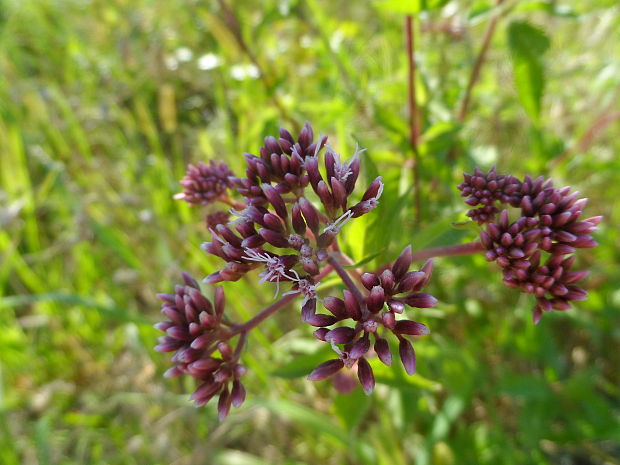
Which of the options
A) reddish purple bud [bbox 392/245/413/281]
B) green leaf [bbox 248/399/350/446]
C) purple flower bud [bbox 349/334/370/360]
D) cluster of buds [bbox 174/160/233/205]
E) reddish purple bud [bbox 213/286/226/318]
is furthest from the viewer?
green leaf [bbox 248/399/350/446]

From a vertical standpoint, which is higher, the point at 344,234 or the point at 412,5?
the point at 412,5

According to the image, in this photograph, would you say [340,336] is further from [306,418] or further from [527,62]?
[527,62]

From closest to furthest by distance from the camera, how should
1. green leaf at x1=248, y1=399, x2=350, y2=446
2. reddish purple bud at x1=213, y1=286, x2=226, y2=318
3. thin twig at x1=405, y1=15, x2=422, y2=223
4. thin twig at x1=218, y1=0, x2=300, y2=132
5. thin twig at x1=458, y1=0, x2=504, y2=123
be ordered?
reddish purple bud at x1=213, y1=286, x2=226, y2=318
thin twig at x1=405, y1=15, x2=422, y2=223
thin twig at x1=458, y1=0, x2=504, y2=123
green leaf at x1=248, y1=399, x2=350, y2=446
thin twig at x1=218, y1=0, x2=300, y2=132

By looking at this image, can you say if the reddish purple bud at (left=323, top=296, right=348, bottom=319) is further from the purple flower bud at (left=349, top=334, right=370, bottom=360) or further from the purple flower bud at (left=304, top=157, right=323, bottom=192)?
the purple flower bud at (left=304, top=157, right=323, bottom=192)

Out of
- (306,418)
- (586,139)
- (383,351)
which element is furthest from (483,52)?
(306,418)

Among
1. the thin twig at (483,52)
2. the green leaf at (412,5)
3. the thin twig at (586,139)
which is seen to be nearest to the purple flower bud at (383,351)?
the green leaf at (412,5)

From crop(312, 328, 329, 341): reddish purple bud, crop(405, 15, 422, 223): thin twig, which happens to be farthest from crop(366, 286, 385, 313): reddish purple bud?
crop(405, 15, 422, 223): thin twig

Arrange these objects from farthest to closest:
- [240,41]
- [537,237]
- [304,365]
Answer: [240,41], [304,365], [537,237]
